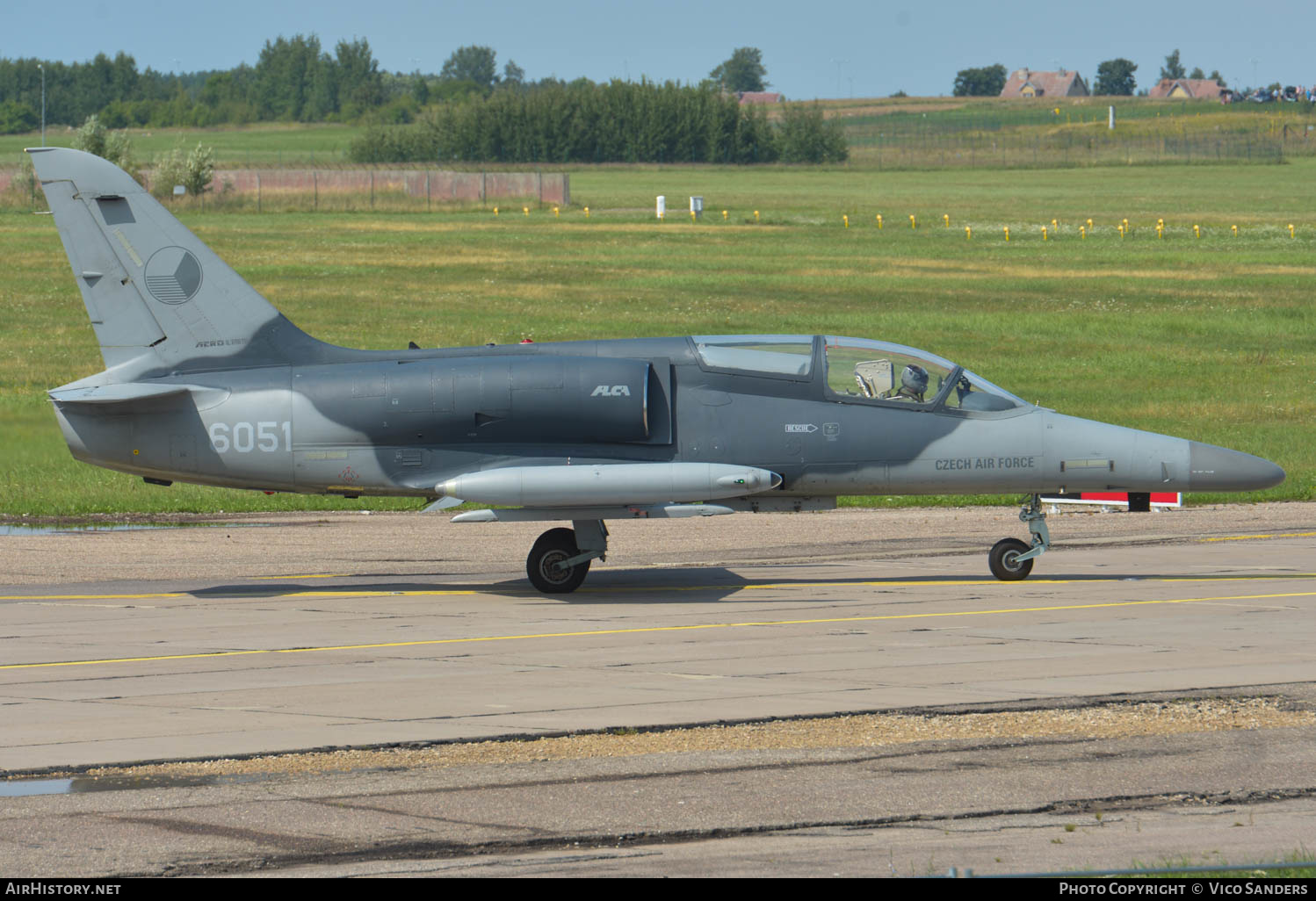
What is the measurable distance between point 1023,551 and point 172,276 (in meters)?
10.1

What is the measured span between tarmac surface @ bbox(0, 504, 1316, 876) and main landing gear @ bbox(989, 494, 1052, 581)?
0.20 meters

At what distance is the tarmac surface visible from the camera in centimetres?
882

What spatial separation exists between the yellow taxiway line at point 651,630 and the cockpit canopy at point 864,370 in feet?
7.92

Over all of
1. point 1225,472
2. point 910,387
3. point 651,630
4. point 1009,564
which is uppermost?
point 910,387

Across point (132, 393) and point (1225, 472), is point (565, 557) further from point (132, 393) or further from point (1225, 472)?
point (1225, 472)

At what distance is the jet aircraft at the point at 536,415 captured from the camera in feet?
54.6

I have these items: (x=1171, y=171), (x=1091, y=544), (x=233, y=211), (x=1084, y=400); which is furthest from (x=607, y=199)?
(x=1091, y=544)

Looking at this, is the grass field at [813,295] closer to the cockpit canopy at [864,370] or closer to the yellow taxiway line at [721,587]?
the yellow taxiway line at [721,587]

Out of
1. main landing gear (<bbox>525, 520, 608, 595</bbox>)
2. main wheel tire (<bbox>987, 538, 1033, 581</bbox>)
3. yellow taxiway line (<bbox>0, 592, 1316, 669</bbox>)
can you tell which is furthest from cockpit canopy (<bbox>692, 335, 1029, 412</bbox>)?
yellow taxiway line (<bbox>0, 592, 1316, 669</bbox>)

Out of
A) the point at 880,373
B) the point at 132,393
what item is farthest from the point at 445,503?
the point at 880,373

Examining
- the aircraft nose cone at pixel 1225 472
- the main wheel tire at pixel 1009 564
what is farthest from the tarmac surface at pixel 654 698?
the aircraft nose cone at pixel 1225 472

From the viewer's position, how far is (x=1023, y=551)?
17.6m

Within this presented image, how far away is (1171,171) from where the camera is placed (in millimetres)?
128625

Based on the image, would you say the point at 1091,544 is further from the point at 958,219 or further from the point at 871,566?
the point at 958,219
